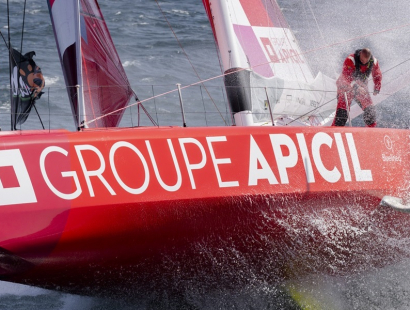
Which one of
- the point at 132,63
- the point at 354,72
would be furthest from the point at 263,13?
the point at 132,63

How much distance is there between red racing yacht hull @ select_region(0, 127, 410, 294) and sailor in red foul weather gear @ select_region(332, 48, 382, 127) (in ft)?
2.35

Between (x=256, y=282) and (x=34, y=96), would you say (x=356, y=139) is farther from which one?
(x=34, y=96)

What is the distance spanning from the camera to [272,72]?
224 inches

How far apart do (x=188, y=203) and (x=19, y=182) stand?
2.81 ft

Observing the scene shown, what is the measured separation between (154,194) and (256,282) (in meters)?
1.10

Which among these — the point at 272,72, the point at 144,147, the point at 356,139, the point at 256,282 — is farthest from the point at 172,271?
the point at 272,72

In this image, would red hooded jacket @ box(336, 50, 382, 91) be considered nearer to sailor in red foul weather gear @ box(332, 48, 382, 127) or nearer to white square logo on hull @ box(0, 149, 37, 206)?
sailor in red foul weather gear @ box(332, 48, 382, 127)

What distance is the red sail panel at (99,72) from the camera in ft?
16.9

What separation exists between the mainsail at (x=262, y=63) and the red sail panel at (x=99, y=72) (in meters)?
0.94

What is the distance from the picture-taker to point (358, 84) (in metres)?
4.85

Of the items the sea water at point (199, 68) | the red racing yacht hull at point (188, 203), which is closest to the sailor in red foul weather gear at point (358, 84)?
the sea water at point (199, 68)

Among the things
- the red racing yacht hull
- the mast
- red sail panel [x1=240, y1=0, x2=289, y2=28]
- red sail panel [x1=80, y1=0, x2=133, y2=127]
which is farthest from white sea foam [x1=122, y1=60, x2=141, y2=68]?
the red racing yacht hull

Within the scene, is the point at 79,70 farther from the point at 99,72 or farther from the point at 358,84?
the point at 358,84

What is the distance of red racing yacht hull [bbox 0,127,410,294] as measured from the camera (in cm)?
330
